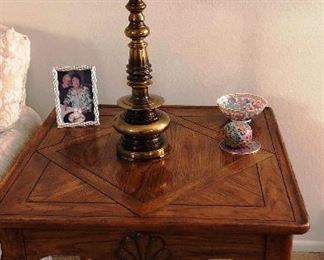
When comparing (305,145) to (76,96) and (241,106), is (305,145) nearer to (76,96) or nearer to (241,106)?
(241,106)

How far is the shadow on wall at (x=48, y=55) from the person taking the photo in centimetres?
137

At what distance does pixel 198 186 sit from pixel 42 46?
69 centimetres

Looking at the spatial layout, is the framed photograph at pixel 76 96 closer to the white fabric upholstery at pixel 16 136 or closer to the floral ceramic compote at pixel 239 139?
the white fabric upholstery at pixel 16 136

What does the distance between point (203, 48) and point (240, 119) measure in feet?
0.87

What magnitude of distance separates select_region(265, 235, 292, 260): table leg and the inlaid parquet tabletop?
0.12ft

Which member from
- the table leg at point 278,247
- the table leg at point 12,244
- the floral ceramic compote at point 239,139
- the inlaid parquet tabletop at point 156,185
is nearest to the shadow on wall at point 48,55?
the inlaid parquet tabletop at point 156,185

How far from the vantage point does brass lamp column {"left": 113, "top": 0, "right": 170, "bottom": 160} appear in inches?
39.4

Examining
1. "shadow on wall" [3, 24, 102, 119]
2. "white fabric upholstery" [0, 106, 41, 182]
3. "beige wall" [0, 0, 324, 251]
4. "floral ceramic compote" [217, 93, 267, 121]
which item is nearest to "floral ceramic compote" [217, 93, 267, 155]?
"floral ceramic compote" [217, 93, 267, 121]

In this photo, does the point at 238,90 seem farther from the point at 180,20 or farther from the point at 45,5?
the point at 45,5

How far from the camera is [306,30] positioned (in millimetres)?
1305

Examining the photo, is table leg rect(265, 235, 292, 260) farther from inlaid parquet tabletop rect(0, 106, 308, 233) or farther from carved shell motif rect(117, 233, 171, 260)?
carved shell motif rect(117, 233, 171, 260)

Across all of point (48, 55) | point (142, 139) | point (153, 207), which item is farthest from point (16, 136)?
point (153, 207)

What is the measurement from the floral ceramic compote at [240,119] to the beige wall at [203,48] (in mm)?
122

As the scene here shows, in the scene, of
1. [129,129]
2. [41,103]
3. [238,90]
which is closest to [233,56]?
[238,90]
